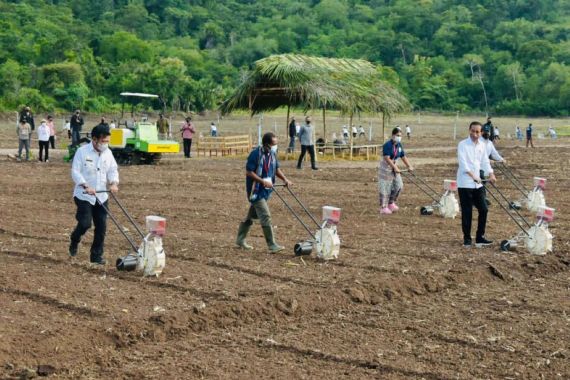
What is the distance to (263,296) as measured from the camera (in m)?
9.62

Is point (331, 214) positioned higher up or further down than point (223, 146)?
higher up

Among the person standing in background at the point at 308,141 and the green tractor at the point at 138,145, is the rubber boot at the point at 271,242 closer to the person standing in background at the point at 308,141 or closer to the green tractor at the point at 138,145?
the person standing in background at the point at 308,141

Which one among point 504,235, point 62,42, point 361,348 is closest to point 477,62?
point 62,42

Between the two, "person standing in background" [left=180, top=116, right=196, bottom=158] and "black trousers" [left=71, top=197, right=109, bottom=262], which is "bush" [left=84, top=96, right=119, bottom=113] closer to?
"person standing in background" [left=180, top=116, right=196, bottom=158]

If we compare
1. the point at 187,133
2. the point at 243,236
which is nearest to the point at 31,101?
the point at 187,133

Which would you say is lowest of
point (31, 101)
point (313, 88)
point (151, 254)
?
point (151, 254)

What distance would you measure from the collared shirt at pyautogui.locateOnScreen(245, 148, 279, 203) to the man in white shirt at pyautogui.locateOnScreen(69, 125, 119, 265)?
175 centimetres

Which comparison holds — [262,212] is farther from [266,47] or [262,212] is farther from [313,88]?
[266,47]

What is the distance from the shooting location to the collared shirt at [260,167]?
12147 mm

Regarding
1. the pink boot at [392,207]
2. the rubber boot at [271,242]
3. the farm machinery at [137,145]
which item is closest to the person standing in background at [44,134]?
the farm machinery at [137,145]

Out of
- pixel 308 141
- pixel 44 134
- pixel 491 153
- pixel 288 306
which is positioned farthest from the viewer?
pixel 44 134

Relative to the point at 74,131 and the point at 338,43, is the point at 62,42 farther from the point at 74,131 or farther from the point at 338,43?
the point at 74,131

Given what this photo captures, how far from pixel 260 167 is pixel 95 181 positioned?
208 cm

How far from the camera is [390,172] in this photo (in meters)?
16.6
